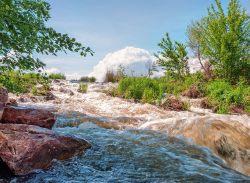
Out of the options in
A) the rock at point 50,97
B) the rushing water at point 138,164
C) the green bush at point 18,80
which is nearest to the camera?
the rushing water at point 138,164

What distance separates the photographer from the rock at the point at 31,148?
5793 mm

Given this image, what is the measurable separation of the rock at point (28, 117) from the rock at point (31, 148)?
1.57 m

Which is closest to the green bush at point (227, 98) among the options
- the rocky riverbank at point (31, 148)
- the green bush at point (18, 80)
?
the rocky riverbank at point (31, 148)

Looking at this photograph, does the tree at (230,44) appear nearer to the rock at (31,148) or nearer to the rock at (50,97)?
the rock at (50,97)

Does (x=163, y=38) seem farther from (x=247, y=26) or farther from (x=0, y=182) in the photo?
(x=0, y=182)

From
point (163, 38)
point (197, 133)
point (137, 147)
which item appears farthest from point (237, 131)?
point (163, 38)

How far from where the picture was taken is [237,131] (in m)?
8.70

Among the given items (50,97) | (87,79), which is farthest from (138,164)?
(87,79)

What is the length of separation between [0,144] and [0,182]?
2.48 feet

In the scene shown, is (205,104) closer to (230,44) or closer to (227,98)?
(227,98)

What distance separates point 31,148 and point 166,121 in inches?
208

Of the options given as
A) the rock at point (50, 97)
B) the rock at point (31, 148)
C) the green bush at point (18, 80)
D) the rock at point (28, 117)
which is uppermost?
the green bush at point (18, 80)

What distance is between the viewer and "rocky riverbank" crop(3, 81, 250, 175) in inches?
309

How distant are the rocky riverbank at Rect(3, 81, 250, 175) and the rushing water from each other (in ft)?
1.59
